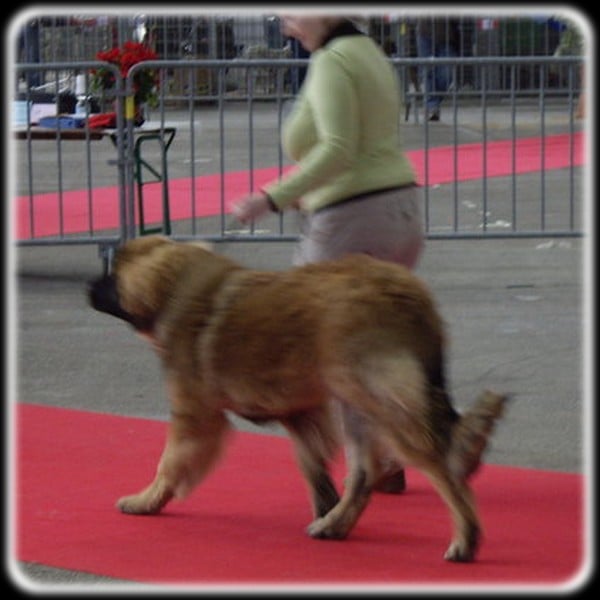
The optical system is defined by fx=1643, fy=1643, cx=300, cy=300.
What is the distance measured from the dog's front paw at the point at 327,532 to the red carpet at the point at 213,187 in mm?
6258

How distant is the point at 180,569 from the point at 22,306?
515cm

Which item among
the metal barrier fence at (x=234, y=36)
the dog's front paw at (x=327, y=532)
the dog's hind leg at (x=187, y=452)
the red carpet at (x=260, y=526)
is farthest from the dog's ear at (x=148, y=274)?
the metal barrier fence at (x=234, y=36)

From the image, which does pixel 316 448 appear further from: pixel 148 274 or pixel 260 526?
pixel 148 274

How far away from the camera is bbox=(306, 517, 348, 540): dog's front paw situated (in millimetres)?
5230

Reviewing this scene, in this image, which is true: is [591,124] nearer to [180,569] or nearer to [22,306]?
[180,569]

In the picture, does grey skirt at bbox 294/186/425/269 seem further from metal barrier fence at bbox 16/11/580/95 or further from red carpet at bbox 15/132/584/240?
metal barrier fence at bbox 16/11/580/95

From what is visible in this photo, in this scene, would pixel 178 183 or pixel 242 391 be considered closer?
pixel 242 391

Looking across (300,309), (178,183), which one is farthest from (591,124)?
(178,183)

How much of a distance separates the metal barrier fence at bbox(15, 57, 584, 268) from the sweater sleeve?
5.09 meters

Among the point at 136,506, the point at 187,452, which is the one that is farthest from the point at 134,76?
the point at 187,452

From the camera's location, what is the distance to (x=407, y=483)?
5.95 meters

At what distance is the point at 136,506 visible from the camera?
218 inches

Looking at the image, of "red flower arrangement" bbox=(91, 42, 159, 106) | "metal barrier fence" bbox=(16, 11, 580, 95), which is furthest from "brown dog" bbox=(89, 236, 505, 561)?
"metal barrier fence" bbox=(16, 11, 580, 95)

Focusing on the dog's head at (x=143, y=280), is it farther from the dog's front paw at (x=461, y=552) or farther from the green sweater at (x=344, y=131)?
the dog's front paw at (x=461, y=552)
